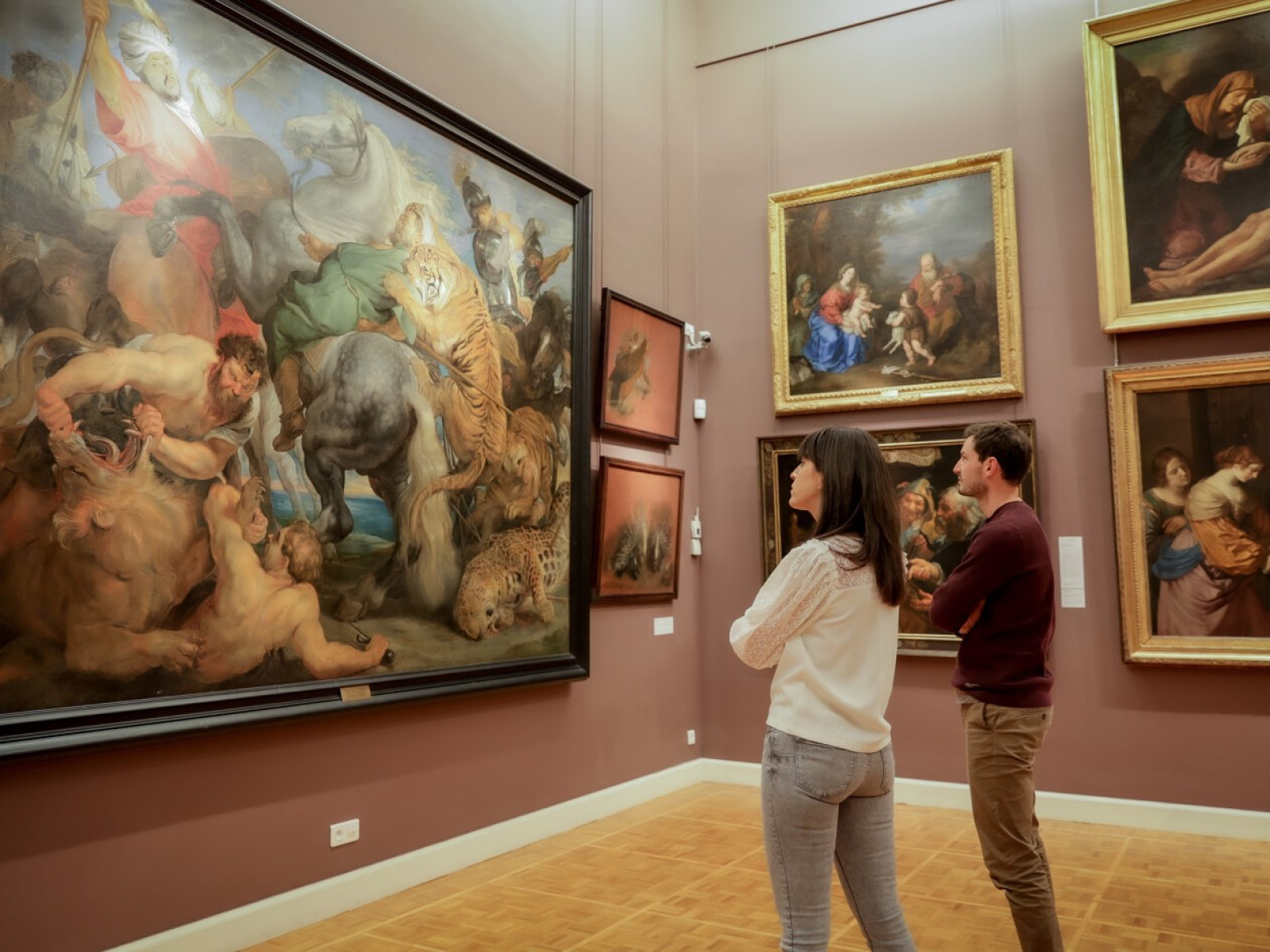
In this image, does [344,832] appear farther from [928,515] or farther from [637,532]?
[928,515]

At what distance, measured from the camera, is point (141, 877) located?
190 inches

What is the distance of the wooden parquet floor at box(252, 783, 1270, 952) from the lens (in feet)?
17.5

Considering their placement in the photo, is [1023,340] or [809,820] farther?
[1023,340]

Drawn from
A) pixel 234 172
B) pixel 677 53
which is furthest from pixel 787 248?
pixel 234 172

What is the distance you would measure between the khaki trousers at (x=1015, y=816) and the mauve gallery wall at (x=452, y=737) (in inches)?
146

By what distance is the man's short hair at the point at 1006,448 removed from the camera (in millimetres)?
4301

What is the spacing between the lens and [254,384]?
5.46 meters

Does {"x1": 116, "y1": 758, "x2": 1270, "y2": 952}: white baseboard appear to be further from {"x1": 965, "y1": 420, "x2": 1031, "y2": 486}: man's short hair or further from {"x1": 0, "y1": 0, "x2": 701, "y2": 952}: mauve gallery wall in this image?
{"x1": 965, "y1": 420, "x2": 1031, "y2": 486}: man's short hair

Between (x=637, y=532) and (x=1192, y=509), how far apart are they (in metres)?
4.57

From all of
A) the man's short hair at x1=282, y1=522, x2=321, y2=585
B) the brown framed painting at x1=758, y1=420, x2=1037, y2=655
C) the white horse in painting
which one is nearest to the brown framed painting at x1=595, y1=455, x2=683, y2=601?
the brown framed painting at x1=758, y1=420, x2=1037, y2=655

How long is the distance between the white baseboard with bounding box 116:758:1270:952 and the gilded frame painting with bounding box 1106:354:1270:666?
48.9 inches

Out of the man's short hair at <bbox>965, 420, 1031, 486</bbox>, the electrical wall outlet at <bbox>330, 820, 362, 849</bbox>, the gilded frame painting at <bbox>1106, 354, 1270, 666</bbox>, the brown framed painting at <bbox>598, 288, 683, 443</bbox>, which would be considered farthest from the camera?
the brown framed painting at <bbox>598, 288, 683, 443</bbox>

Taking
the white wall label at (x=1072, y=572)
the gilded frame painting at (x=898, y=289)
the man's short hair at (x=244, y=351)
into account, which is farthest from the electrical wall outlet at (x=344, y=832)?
the white wall label at (x=1072, y=572)

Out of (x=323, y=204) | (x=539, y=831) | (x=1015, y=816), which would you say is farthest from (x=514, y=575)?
(x=1015, y=816)
